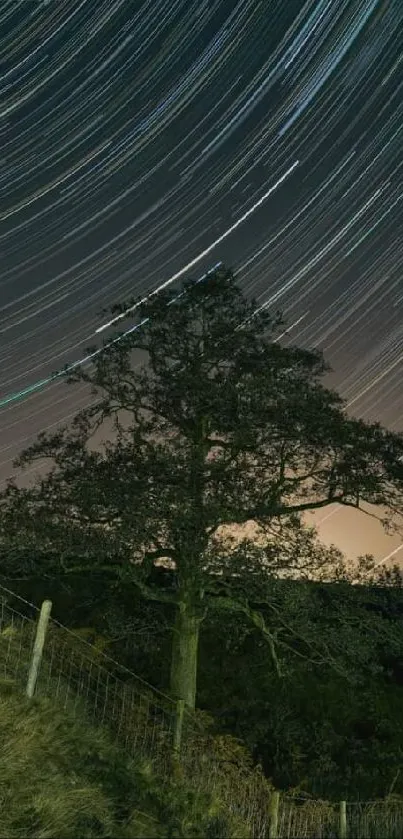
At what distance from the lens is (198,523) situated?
12367 millimetres

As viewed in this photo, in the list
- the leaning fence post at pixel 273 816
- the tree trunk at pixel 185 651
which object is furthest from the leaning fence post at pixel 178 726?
the tree trunk at pixel 185 651

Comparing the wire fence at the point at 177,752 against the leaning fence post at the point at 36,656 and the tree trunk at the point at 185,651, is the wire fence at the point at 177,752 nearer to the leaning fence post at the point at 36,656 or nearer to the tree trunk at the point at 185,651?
the leaning fence post at the point at 36,656

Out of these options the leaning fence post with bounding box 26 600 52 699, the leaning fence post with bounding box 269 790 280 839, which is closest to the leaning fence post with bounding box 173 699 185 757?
the leaning fence post with bounding box 269 790 280 839

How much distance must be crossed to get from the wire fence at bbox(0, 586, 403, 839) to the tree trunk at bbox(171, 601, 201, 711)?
1547mm

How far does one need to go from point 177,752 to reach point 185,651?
4088mm

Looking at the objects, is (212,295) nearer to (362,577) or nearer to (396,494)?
(396,494)

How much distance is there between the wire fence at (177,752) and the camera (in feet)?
31.4

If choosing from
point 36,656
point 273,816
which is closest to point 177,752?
point 273,816

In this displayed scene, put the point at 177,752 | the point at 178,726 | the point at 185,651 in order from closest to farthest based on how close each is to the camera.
Result: the point at 177,752, the point at 178,726, the point at 185,651

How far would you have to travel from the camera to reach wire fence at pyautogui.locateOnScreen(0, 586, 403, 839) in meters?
9.56

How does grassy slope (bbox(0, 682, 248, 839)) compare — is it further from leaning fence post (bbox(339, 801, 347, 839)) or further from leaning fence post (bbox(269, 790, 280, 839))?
leaning fence post (bbox(339, 801, 347, 839))

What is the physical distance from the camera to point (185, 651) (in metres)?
14.4

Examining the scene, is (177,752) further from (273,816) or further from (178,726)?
(273,816)

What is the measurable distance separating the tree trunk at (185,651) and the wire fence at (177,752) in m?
1.55
